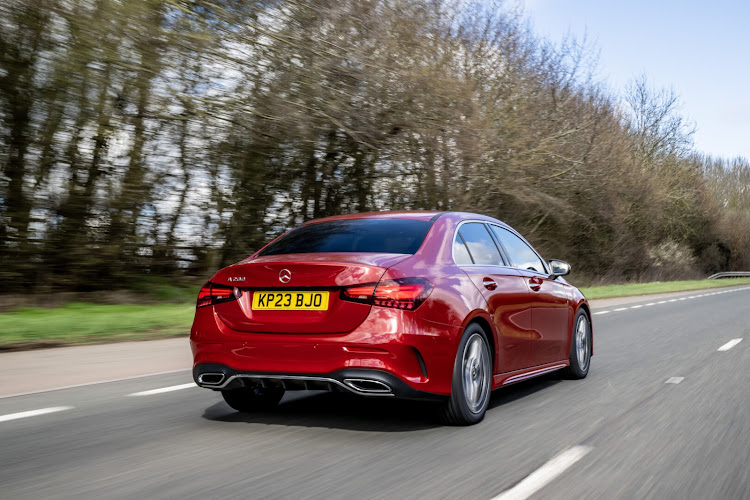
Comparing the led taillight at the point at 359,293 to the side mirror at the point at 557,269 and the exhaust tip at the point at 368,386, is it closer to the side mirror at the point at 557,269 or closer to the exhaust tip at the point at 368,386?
the exhaust tip at the point at 368,386

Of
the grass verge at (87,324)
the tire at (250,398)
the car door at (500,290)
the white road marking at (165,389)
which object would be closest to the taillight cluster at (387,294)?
the car door at (500,290)

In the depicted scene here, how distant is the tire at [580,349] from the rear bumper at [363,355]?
295 cm

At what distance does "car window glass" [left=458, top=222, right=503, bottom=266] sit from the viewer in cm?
645

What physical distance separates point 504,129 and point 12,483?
2284cm

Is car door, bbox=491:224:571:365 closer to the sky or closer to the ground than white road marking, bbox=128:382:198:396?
closer to the sky

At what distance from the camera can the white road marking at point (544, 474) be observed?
4.13m

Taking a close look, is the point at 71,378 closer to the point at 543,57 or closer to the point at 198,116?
the point at 198,116

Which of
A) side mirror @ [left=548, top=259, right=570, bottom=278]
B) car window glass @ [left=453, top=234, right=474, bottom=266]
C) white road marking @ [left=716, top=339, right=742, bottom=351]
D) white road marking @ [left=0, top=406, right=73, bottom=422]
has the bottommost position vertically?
white road marking @ [left=716, top=339, right=742, bottom=351]

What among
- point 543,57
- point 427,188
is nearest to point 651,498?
point 427,188

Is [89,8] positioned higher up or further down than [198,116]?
higher up

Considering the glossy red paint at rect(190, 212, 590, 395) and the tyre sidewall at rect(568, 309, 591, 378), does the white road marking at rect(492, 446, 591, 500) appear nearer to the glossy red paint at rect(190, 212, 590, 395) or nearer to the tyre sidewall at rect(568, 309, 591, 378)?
the glossy red paint at rect(190, 212, 590, 395)

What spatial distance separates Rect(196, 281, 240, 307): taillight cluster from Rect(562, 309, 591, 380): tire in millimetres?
3675

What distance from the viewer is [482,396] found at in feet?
19.9

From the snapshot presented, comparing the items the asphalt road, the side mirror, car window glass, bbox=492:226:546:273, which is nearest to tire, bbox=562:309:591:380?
the asphalt road
